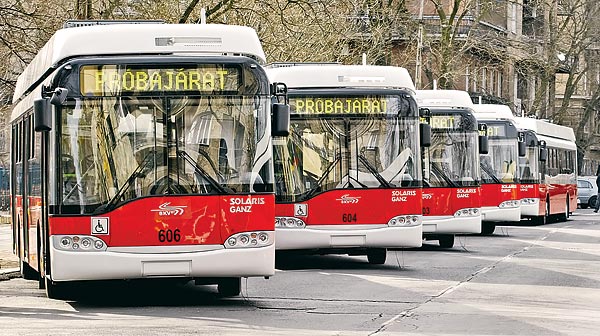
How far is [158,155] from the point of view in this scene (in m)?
15.5

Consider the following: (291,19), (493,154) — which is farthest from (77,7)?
(493,154)

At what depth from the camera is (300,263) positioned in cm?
2388

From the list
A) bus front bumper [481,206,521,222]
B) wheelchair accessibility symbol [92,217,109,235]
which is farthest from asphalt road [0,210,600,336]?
bus front bumper [481,206,521,222]

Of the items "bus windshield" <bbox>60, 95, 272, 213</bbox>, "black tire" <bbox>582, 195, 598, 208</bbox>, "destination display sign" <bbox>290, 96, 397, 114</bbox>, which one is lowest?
"black tire" <bbox>582, 195, 598, 208</bbox>

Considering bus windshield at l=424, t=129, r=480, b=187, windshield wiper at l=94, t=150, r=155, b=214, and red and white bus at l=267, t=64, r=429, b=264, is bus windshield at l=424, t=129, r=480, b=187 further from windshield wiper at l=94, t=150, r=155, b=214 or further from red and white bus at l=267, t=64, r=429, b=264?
windshield wiper at l=94, t=150, r=155, b=214

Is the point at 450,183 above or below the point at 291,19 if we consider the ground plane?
below

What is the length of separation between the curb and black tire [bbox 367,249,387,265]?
217 inches

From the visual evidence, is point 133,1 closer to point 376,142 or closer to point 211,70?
point 376,142

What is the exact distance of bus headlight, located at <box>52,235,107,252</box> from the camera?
599 inches

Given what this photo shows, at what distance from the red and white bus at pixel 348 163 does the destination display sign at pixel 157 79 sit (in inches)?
232

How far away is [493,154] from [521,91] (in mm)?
47779

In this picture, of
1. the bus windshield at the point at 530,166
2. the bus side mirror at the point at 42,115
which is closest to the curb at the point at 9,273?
the bus side mirror at the point at 42,115

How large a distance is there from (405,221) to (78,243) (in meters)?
7.60

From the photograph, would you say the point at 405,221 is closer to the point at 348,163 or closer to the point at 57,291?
the point at 348,163
